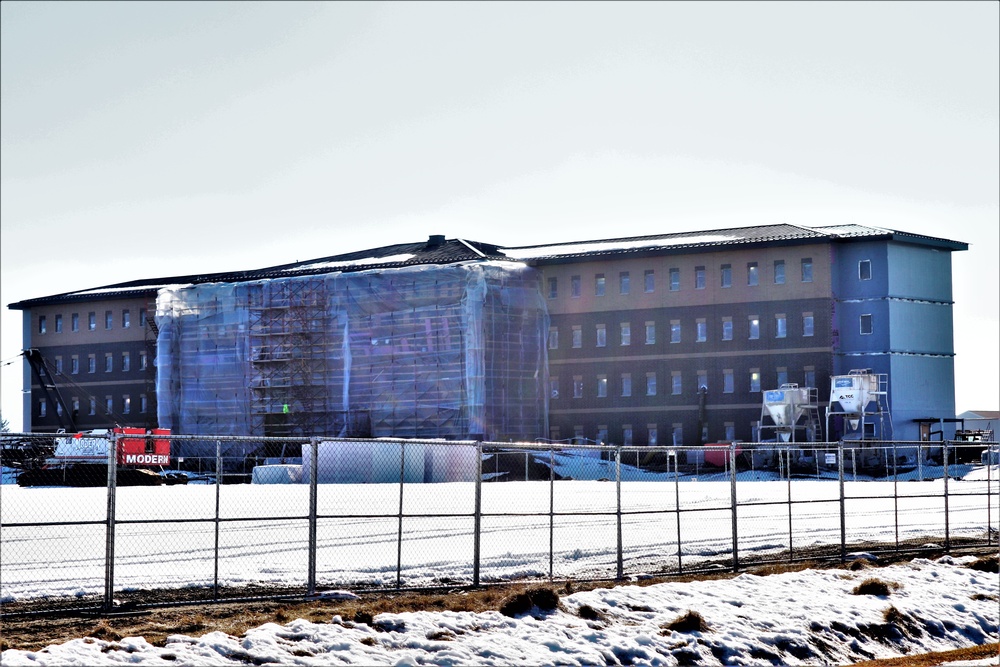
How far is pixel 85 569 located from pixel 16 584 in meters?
2.75

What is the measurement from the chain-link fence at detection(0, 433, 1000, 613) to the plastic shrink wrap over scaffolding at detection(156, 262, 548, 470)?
1729cm

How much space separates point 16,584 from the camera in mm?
20109

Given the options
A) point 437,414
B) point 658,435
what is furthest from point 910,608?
point 658,435

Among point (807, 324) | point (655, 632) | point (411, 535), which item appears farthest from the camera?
point (807, 324)

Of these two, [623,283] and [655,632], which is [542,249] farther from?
[655,632]

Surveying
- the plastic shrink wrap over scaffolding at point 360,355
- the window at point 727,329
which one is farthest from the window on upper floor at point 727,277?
the plastic shrink wrap over scaffolding at point 360,355

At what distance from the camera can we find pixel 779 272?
8606cm

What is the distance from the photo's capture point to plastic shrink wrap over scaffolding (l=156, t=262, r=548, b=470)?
82.0 meters

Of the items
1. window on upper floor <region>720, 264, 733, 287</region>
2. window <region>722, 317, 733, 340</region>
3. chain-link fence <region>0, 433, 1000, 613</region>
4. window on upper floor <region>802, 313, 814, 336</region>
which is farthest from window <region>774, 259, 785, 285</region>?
chain-link fence <region>0, 433, 1000, 613</region>

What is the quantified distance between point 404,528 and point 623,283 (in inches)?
2337

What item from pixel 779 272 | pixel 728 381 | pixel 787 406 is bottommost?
pixel 787 406

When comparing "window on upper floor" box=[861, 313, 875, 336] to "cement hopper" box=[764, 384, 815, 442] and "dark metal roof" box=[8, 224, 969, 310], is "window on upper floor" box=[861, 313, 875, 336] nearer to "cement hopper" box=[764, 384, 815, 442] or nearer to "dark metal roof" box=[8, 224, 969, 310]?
"dark metal roof" box=[8, 224, 969, 310]

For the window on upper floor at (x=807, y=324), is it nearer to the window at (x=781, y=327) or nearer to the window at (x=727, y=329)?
the window at (x=781, y=327)

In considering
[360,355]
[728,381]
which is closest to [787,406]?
[728,381]
